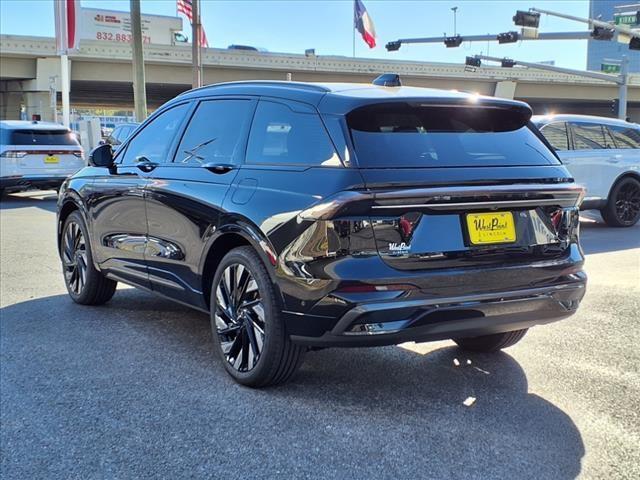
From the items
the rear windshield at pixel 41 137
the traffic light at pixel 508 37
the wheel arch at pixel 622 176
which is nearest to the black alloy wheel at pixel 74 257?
the wheel arch at pixel 622 176

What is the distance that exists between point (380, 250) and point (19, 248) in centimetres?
739

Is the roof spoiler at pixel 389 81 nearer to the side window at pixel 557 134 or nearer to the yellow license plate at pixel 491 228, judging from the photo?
the yellow license plate at pixel 491 228

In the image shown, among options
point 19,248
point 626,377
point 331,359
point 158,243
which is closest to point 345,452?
point 331,359

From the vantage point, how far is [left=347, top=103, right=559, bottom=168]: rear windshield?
140 inches

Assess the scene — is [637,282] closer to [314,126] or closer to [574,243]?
[574,243]

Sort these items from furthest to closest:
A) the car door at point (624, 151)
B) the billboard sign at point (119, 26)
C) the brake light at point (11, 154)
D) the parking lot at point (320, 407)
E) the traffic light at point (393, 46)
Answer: the billboard sign at point (119, 26), the traffic light at point (393, 46), the brake light at point (11, 154), the car door at point (624, 151), the parking lot at point (320, 407)

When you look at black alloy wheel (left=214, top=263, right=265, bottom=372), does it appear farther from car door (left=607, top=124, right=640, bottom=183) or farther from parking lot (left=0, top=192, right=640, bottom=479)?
car door (left=607, top=124, right=640, bottom=183)

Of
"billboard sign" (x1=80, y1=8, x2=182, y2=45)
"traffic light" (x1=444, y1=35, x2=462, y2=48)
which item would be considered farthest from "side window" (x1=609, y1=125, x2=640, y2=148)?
"billboard sign" (x1=80, y1=8, x2=182, y2=45)

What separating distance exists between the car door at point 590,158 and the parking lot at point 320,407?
574cm

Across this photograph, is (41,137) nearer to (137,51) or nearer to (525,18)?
(137,51)

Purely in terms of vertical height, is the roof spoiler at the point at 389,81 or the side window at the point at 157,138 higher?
the roof spoiler at the point at 389,81

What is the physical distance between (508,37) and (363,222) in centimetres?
2544

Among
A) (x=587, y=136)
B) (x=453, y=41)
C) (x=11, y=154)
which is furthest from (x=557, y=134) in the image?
(x=453, y=41)

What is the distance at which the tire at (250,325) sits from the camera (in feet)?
12.1
